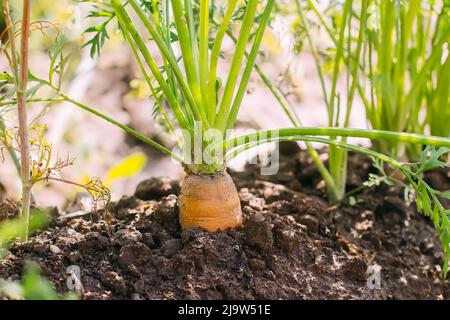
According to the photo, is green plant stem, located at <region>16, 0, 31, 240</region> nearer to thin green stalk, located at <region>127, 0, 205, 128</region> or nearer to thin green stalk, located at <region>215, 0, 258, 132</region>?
thin green stalk, located at <region>127, 0, 205, 128</region>

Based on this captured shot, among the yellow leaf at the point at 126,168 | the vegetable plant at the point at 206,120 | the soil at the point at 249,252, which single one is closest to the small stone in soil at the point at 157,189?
the soil at the point at 249,252

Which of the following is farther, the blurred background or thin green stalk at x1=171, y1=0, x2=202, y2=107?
the blurred background

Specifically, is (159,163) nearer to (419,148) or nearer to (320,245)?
(419,148)

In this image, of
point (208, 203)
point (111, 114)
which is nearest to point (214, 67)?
point (208, 203)

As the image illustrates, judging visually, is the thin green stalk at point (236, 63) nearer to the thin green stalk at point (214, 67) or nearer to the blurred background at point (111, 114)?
the thin green stalk at point (214, 67)

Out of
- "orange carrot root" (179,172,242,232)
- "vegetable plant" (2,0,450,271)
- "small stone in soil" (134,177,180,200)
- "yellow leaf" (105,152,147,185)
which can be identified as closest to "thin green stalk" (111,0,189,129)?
"vegetable plant" (2,0,450,271)

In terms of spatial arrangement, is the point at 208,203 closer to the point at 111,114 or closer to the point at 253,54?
the point at 253,54

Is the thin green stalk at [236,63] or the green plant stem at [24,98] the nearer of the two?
the green plant stem at [24,98]

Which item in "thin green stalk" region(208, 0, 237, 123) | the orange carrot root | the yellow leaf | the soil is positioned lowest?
the soil
